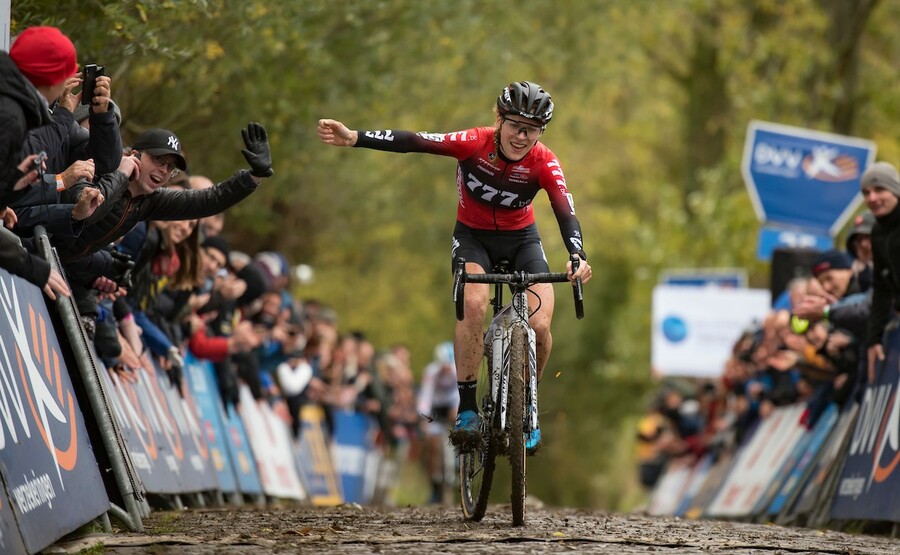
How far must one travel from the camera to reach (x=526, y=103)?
10305 millimetres

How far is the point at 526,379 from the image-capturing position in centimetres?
999

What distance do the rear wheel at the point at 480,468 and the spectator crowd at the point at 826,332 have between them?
12.7 feet

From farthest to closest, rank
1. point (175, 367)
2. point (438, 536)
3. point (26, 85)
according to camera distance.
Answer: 1. point (175, 367)
2. point (438, 536)
3. point (26, 85)

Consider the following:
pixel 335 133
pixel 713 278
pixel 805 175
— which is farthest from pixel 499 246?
pixel 713 278

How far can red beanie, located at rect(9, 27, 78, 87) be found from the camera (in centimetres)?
780

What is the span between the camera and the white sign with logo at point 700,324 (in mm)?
25219

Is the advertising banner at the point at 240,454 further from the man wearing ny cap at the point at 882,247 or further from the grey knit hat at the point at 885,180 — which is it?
the grey knit hat at the point at 885,180

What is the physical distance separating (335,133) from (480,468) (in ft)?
7.66

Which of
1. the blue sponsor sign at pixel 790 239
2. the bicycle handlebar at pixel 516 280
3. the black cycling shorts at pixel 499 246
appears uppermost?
the blue sponsor sign at pixel 790 239

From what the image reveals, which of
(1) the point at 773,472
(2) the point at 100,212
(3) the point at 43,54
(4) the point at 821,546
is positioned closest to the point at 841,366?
(1) the point at 773,472

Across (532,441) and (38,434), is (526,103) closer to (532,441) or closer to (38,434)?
(532,441)

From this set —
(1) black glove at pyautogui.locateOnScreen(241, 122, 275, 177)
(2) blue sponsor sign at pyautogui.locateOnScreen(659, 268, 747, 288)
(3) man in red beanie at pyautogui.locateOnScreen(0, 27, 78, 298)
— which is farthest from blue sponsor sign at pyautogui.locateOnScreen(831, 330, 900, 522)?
(2) blue sponsor sign at pyautogui.locateOnScreen(659, 268, 747, 288)

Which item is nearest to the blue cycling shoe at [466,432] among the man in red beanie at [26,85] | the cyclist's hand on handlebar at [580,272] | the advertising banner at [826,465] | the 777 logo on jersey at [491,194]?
the cyclist's hand on handlebar at [580,272]

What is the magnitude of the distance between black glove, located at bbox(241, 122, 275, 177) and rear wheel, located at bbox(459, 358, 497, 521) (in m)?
1.89
